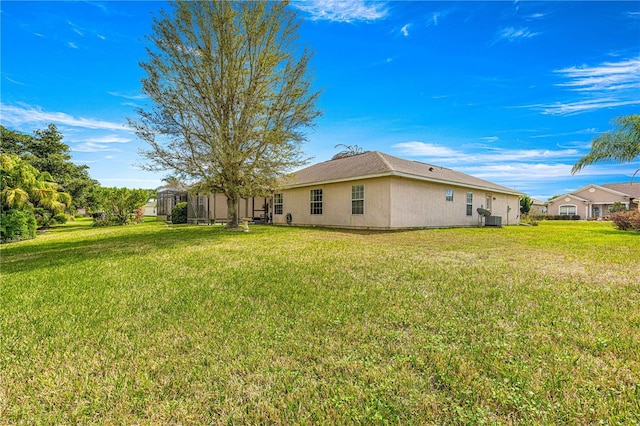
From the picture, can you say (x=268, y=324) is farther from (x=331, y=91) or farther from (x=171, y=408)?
(x=331, y=91)

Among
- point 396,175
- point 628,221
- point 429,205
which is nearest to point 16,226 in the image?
point 396,175

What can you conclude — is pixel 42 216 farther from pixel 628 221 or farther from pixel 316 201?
pixel 628 221

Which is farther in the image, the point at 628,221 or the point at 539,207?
the point at 539,207

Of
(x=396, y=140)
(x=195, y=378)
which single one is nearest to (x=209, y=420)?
(x=195, y=378)

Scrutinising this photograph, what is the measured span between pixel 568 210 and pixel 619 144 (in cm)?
3333

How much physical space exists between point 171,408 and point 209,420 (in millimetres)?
289

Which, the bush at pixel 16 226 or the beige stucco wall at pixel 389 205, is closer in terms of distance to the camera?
the bush at pixel 16 226

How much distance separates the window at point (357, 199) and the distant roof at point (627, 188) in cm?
4475

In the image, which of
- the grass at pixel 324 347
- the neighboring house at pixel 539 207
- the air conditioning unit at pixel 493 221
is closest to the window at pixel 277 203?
the air conditioning unit at pixel 493 221

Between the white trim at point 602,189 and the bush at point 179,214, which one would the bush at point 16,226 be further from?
the white trim at point 602,189

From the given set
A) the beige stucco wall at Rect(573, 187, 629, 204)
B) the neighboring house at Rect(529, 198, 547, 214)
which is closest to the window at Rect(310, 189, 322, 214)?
the beige stucco wall at Rect(573, 187, 629, 204)

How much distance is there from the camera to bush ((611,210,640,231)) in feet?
48.6

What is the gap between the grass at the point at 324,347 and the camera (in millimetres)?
1800

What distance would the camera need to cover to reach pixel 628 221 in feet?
50.2
